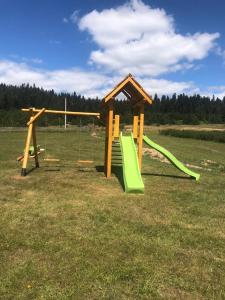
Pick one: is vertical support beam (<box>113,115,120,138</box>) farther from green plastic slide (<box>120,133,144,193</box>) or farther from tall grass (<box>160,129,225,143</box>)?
tall grass (<box>160,129,225,143</box>)

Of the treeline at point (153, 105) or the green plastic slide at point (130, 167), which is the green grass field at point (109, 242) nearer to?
the green plastic slide at point (130, 167)

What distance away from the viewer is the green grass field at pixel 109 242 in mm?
5316

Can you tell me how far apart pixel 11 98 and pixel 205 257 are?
461 feet

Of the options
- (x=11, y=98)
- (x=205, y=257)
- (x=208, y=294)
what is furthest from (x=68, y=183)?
(x=11, y=98)

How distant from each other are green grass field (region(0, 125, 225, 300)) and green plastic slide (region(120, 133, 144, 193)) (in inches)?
15.9

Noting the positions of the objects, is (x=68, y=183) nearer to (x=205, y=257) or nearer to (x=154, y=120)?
(x=205, y=257)

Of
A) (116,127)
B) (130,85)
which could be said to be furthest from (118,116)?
(130,85)

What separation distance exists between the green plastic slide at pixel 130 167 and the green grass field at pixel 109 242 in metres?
0.40

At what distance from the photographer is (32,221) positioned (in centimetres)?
821

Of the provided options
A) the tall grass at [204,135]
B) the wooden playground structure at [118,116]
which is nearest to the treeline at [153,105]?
the tall grass at [204,135]

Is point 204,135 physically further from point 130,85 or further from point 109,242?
point 109,242

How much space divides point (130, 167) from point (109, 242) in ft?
20.5

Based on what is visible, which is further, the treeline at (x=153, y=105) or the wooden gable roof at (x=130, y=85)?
the treeline at (x=153, y=105)

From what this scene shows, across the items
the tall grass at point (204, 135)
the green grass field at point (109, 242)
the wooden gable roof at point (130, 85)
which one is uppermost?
the wooden gable roof at point (130, 85)
